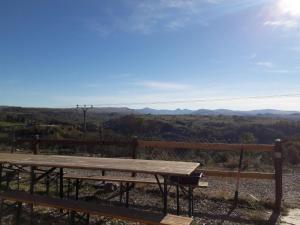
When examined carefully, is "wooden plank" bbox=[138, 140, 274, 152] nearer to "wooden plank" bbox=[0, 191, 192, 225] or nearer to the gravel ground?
the gravel ground

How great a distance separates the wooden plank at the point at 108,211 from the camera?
185 inches

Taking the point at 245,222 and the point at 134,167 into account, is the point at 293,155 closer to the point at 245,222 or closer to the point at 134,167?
the point at 245,222

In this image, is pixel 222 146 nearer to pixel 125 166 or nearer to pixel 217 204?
pixel 217 204

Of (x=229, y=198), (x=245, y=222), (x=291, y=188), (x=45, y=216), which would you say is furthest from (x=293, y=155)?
(x=45, y=216)

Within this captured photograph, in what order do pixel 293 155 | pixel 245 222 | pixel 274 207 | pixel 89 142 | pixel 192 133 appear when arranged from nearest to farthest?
pixel 245 222 < pixel 274 207 < pixel 89 142 < pixel 293 155 < pixel 192 133

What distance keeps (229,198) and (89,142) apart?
3.44m

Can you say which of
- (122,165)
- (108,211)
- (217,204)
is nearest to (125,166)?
(122,165)

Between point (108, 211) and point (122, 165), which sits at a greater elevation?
point (122, 165)

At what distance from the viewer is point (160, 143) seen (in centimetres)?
841

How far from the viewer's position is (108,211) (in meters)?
5.04

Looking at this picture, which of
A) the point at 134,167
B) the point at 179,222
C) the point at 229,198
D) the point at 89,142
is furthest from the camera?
the point at 89,142

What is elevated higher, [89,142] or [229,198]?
[89,142]

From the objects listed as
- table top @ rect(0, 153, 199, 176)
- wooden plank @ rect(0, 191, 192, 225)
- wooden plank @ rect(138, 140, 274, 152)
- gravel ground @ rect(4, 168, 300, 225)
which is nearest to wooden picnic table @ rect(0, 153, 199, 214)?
table top @ rect(0, 153, 199, 176)

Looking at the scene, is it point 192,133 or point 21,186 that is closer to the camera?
point 21,186
